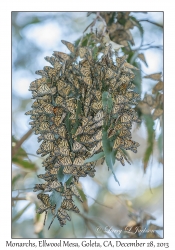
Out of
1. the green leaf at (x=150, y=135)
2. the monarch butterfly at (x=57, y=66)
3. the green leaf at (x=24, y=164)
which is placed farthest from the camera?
the green leaf at (x=24, y=164)

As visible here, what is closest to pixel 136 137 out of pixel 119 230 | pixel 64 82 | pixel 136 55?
pixel 119 230

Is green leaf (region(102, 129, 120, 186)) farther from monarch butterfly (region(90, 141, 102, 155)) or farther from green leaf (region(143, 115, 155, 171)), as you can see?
green leaf (region(143, 115, 155, 171))

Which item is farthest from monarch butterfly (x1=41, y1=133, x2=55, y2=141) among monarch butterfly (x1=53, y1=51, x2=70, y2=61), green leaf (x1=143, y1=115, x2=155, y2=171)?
green leaf (x1=143, y1=115, x2=155, y2=171)

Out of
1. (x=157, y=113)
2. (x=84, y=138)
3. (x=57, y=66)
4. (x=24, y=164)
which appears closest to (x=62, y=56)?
(x=57, y=66)

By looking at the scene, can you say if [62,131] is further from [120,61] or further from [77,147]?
[120,61]

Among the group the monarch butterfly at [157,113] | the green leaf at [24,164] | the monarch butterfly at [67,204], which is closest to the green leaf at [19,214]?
the green leaf at [24,164]

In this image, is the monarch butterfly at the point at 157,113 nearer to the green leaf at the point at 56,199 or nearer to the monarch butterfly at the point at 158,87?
the monarch butterfly at the point at 158,87
